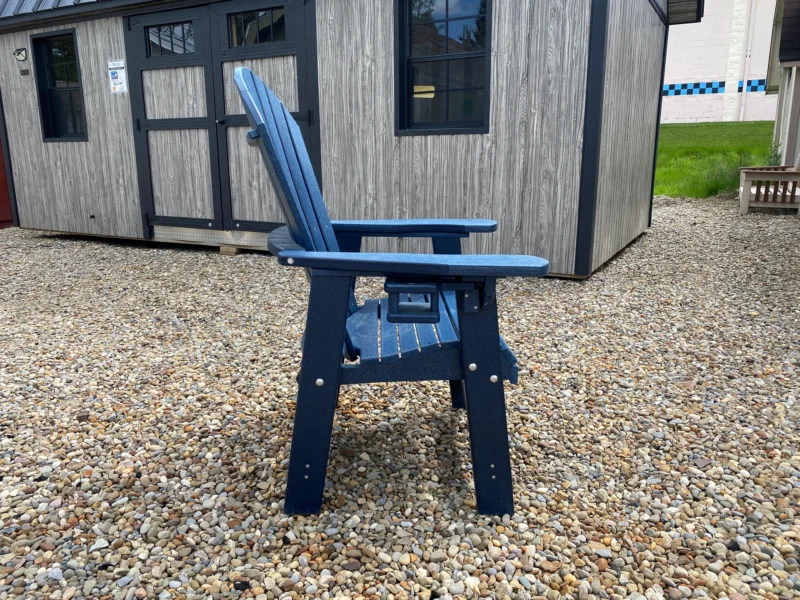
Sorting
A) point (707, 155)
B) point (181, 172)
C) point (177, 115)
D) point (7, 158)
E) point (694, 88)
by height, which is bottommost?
point (707, 155)

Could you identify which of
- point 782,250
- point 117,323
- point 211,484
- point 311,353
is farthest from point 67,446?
point 782,250

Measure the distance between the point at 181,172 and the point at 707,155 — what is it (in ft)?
43.8

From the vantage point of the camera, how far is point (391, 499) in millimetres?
1694

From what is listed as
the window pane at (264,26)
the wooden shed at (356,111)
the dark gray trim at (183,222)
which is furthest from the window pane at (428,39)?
the dark gray trim at (183,222)

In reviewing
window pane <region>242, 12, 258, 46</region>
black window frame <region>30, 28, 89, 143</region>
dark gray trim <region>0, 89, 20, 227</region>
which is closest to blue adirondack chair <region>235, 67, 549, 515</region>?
window pane <region>242, 12, 258, 46</region>

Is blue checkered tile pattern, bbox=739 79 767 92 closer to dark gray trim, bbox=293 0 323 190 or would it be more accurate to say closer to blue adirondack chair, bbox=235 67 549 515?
dark gray trim, bbox=293 0 323 190

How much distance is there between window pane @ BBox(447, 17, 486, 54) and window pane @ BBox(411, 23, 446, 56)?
61mm

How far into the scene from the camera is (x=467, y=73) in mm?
4422

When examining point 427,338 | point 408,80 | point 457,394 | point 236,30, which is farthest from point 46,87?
point 427,338

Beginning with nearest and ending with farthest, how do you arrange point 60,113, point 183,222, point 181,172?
point 181,172, point 183,222, point 60,113

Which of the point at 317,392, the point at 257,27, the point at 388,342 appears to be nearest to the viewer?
the point at 317,392

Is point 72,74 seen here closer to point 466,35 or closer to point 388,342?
point 466,35

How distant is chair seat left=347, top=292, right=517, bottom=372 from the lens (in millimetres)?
1532

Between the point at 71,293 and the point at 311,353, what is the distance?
3.41 m
